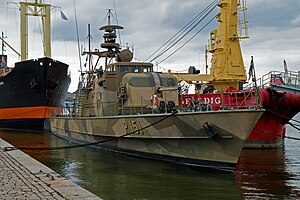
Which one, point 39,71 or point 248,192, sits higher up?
point 39,71

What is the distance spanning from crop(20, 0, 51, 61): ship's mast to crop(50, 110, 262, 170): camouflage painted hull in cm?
1945

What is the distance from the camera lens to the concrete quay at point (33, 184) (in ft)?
18.5

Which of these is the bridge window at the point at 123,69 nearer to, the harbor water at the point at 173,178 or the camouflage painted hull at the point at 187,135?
the camouflage painted hull at the point at 187,135

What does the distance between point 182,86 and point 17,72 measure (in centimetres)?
1578

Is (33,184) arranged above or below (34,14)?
below

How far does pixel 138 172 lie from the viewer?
397 inches

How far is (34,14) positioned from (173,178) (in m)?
25.4

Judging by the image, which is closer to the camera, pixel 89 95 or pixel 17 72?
pixel 89 95

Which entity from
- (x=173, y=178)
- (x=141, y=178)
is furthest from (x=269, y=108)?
(x=141, y=178)

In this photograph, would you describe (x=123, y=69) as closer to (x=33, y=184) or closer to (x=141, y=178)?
(x=141, y=178)

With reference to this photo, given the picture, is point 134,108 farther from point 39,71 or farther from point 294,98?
point 39,71

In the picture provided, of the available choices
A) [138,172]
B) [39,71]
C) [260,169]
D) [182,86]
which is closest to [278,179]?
[260,169]

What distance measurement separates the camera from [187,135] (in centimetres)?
1033

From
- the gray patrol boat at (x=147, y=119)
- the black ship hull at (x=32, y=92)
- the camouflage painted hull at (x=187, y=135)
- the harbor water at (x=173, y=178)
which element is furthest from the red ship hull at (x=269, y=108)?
the black ship hull at (x=32, y=92)
